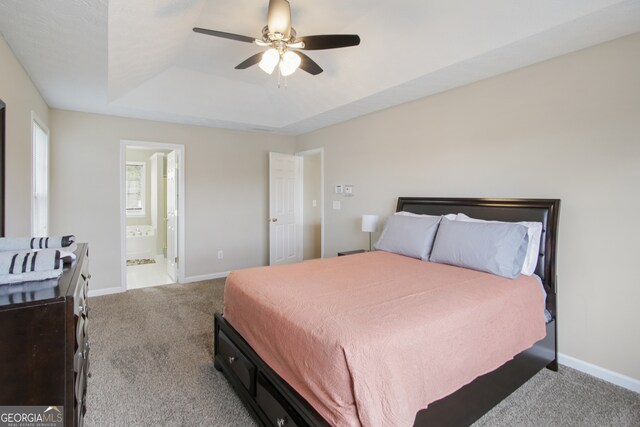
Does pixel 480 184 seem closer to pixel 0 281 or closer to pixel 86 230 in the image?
pixel 0 281

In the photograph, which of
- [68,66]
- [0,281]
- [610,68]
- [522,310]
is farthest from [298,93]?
[0,281]

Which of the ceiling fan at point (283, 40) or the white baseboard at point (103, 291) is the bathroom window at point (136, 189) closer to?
the white baseboard at point (103, 291)

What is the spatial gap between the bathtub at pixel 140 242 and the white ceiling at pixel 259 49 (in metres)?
3.25

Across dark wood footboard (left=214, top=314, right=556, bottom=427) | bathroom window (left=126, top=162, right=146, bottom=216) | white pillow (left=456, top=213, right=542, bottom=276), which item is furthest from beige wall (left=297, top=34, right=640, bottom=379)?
bathroom window (left=126, top=162, right=146, bottom=216)

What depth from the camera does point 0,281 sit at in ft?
3.62

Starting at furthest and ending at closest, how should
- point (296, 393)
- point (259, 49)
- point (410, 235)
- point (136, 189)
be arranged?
point (136, 189)
point (259, 49)
point (410, 235)
point (296, 393)

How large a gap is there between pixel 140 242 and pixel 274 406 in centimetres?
606

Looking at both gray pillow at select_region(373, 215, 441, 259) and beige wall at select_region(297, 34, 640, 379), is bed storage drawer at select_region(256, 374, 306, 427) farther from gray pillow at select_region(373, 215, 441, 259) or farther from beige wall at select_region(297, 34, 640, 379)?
beige wall at select_region(297, 34, 640, 379)

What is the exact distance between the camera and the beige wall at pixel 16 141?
2215 millimetres

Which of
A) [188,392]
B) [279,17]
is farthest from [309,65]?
[188,392]

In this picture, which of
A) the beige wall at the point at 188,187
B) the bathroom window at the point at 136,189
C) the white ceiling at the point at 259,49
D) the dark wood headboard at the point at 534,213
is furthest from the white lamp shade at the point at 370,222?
the bathroom window at the point at 136,189

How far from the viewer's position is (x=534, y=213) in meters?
2.59

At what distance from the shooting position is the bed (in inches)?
53.3

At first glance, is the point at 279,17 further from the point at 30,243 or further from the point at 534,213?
the point at 534,213
